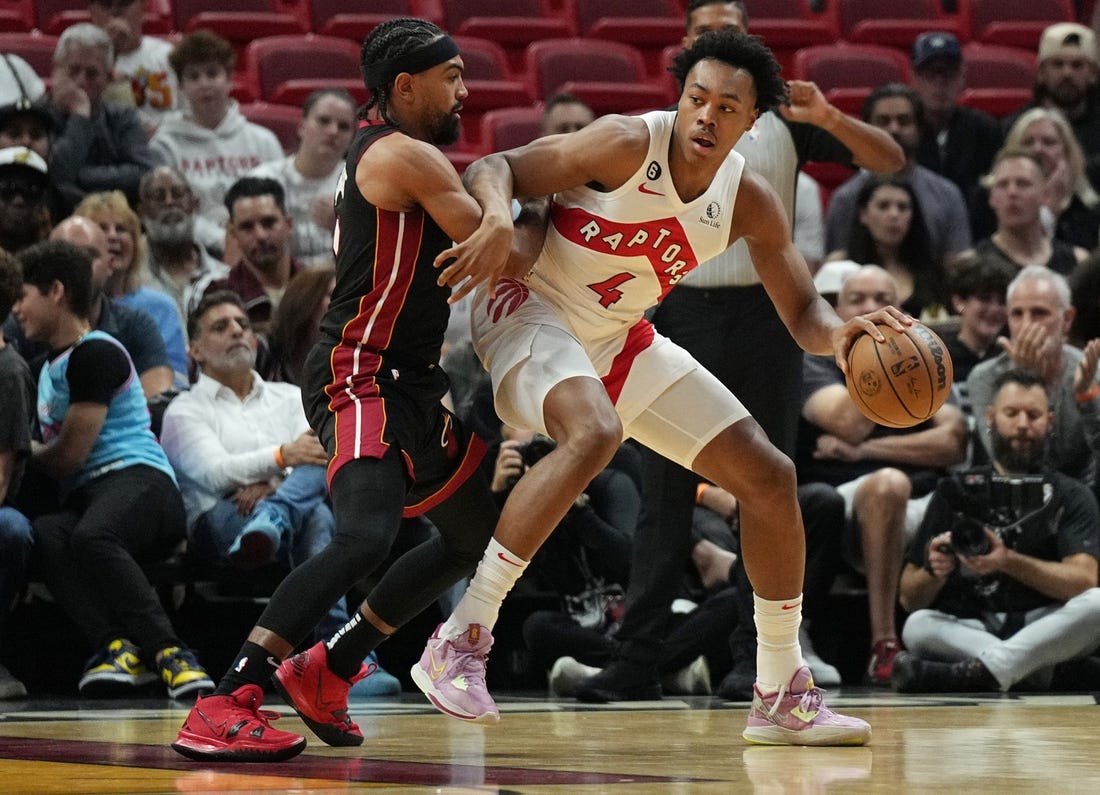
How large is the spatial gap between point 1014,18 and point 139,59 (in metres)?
6.03

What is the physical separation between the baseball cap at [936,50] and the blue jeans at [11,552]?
5.71 meters

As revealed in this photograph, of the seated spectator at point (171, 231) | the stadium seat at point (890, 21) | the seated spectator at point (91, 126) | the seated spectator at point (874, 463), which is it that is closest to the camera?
the seated spectator at point (874, 463)

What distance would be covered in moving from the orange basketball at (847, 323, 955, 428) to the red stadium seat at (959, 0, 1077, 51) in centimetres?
814

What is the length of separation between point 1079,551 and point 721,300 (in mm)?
1778

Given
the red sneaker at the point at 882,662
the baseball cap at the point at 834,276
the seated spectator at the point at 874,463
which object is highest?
the baseball cap at the point at 834,276

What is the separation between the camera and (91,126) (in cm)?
798

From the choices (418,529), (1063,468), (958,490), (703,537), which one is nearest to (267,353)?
(418,529)

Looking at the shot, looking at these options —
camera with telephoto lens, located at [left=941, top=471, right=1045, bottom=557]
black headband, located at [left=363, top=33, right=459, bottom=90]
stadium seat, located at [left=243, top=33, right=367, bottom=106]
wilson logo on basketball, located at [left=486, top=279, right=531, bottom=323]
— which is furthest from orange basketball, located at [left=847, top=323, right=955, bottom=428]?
stadium seat, located at [left=243, top=33, right=367, bottom=106]

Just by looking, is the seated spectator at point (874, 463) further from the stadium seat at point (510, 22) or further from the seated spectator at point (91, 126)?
the stadium seat at point (510, 22)

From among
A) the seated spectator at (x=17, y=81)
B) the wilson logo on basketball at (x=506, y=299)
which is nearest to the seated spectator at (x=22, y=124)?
the seated spectator at (x=17, y=81)

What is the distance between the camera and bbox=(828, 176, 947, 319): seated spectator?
766 centimetres

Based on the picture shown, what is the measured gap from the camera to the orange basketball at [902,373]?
3871 millimetres

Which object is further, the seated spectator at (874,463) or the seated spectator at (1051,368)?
the seated spectator at (1051,368)

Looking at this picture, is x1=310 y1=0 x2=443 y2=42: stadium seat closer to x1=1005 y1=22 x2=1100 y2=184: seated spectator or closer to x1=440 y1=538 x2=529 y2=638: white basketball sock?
x1=1005 y1=22 x2=1100 y2=184: seated spectator
